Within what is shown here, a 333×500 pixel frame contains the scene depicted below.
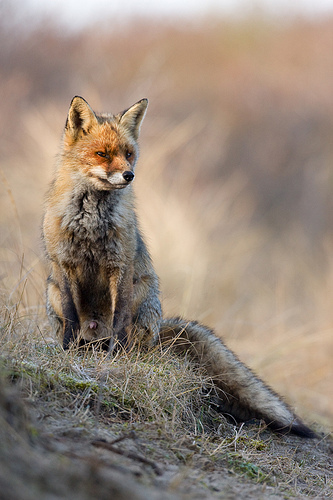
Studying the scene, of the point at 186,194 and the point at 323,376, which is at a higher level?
the point at 186,194

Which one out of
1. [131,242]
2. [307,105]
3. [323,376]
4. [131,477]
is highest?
[307,105]

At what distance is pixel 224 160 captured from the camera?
62.4ft

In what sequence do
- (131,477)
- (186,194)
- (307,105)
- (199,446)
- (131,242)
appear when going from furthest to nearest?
(307,105) → (186,194) → (131,242) → (199,446) → (131,477)

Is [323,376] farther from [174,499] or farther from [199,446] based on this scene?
[174,499]

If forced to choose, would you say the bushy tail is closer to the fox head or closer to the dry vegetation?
the dry vegetation

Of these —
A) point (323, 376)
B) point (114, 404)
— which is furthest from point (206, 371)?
point (323, 376)

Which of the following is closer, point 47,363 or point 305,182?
point 47,363

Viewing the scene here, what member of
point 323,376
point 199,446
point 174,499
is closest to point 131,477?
point 174,499

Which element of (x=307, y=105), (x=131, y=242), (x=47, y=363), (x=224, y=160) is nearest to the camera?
(x=47, y=363)

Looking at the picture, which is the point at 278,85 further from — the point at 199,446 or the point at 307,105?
the point at 199,446

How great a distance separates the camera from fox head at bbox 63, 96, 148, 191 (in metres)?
4.95

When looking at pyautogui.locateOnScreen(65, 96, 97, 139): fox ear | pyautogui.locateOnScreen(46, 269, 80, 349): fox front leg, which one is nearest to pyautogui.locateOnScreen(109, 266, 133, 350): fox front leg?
pyautogui.locateOnScreen(46, 269, 80, 349): fox front leg

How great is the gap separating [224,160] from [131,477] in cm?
1711

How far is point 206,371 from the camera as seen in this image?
5035 millimetres
